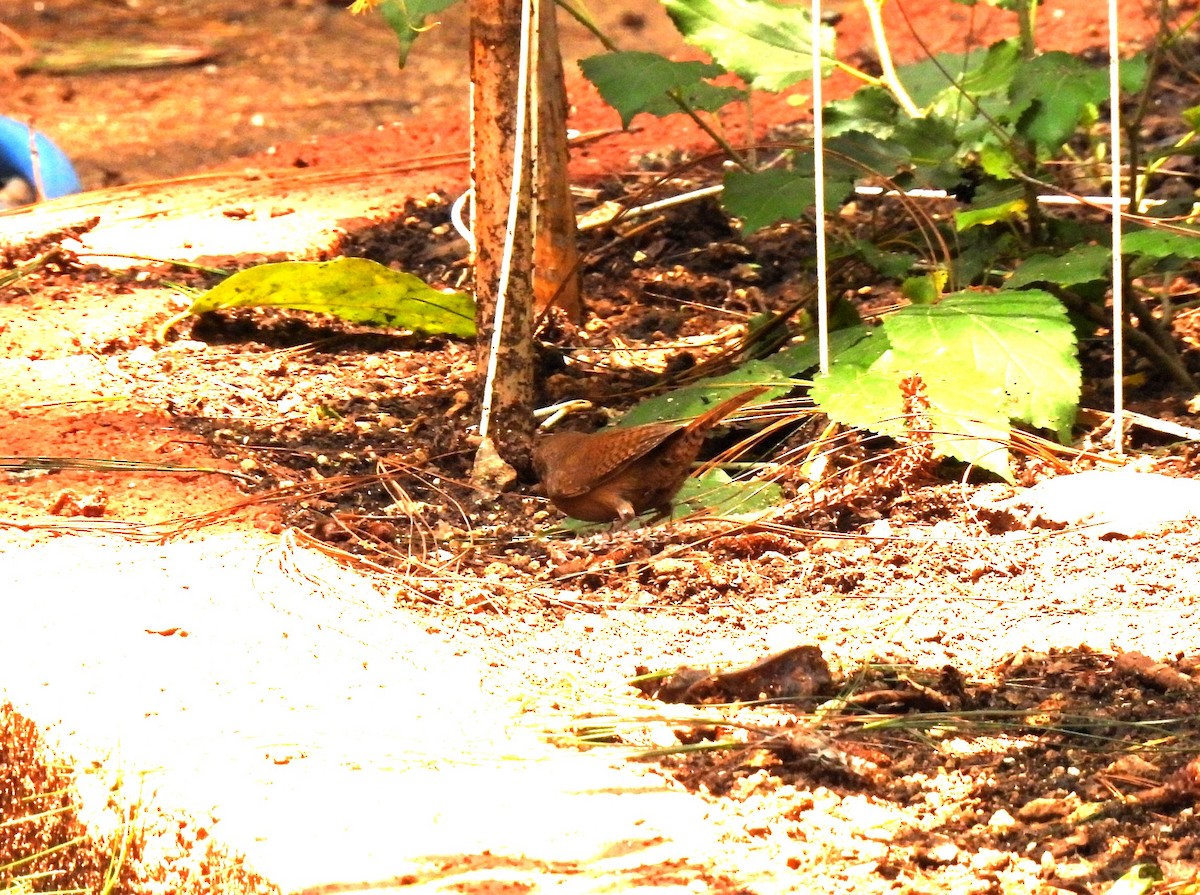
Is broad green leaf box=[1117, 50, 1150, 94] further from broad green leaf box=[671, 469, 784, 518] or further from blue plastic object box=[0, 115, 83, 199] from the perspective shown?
blue plastic object box=[0, 115, 83, 199]

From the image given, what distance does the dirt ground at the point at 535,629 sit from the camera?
2.10 m

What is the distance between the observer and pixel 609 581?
312 cm

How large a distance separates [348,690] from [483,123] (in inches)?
57.6

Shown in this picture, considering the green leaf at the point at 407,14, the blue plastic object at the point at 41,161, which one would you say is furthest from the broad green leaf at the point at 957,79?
the blue plastic object at the point at 41,161

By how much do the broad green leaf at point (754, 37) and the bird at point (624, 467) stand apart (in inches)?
40.2

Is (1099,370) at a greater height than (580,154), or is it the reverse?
(580,154)

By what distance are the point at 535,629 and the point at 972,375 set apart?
1135 millimetres

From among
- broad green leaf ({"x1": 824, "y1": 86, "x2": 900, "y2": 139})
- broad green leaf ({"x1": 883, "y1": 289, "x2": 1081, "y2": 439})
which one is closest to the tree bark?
broad green leaf ({"x1": 883, "y1": 289, "x2": 1081, "y2": 439})

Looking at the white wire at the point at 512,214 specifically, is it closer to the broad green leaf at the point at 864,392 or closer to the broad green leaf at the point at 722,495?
the broad green leaf at the point at 722,495

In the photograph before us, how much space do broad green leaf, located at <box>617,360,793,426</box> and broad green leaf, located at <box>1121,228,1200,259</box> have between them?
81cm

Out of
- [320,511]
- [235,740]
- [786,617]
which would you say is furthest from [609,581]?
[235,740]

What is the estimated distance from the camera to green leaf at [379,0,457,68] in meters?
3.13

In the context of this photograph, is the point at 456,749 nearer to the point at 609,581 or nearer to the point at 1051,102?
the point at 609,581

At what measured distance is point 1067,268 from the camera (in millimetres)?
3535
